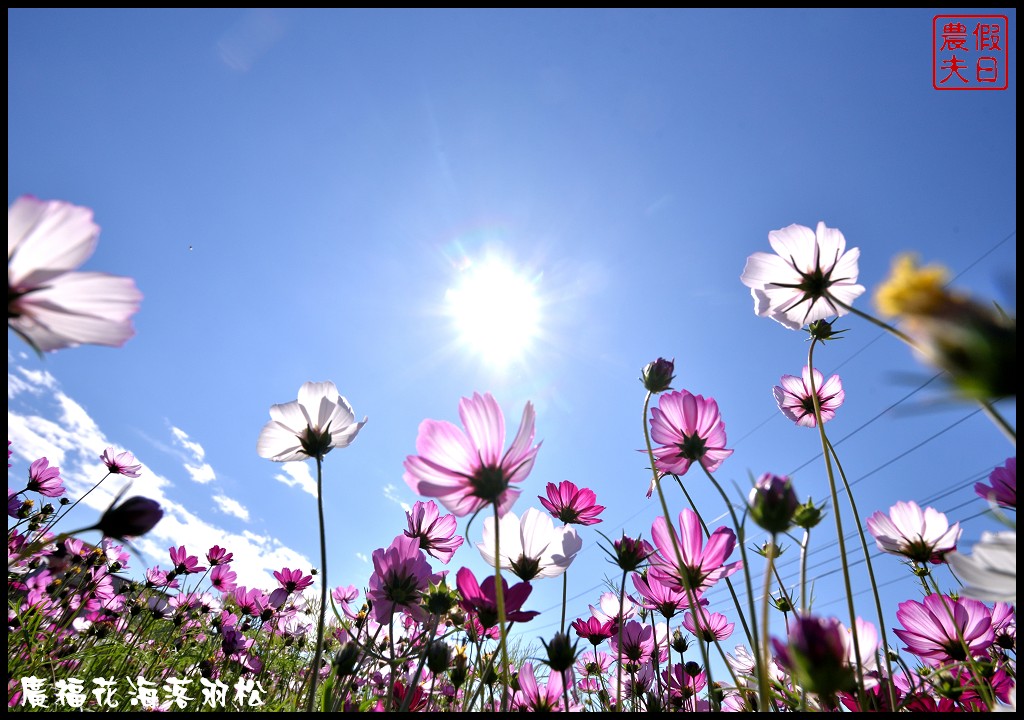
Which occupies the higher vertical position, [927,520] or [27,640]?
[927,520]

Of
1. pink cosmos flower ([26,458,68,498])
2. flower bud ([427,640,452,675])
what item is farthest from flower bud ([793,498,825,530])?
pink cosmos flower ([26,458,68,498])

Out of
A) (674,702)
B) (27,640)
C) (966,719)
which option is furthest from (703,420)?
(27,640)

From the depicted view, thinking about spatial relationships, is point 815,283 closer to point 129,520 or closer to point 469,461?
point 469,461

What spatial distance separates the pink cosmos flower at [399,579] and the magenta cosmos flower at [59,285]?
815 mm

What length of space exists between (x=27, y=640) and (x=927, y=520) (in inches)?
108

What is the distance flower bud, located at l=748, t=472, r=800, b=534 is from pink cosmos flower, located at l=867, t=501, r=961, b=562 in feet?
2.56

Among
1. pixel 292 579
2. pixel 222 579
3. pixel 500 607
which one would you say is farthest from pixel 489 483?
pixel 222 579

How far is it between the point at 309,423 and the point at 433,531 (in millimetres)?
552

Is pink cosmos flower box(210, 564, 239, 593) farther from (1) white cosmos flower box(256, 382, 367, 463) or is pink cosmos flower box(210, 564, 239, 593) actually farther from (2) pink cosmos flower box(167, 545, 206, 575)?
(1) white cosmos flower box(256, 382, 367, 463)

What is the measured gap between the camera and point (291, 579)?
268 centimetres

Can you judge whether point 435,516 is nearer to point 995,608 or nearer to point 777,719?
point 777,719

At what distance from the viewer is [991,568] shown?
64 centimetres

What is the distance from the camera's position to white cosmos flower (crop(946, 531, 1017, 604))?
Answer: 61 centimetres

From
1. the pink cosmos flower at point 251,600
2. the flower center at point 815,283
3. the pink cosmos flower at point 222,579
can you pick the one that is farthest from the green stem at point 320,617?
the pink cosmos flower at point 222,579
